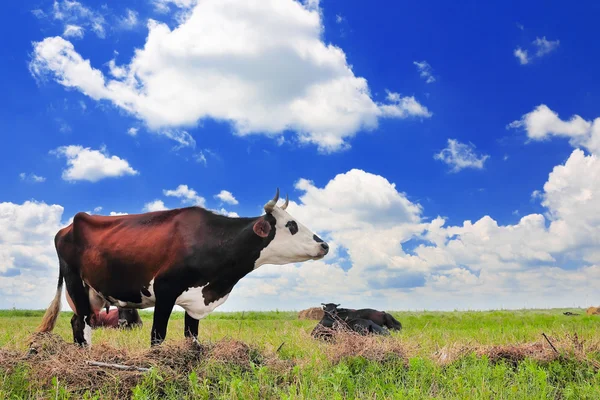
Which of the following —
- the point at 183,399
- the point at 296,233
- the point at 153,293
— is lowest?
the point at 183,399

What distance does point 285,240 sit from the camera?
30.1 feet

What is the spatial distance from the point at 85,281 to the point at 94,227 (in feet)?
3.14

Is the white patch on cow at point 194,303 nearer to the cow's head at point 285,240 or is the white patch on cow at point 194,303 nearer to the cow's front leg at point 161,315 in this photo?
the cow's front leg at point 161,315

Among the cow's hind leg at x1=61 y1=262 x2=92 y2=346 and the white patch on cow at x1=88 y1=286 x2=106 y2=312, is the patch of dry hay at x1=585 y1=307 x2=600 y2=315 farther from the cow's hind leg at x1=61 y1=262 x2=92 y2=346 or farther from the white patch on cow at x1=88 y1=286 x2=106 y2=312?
the cow's hind leg at x1=61 y1=262 x2=92 y2=346

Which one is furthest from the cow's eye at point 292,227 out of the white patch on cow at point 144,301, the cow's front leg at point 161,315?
the white patch on cow at point 144,301

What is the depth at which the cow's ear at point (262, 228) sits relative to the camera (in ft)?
29.5

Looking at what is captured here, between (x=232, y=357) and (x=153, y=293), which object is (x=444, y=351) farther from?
(x=153, y=293)

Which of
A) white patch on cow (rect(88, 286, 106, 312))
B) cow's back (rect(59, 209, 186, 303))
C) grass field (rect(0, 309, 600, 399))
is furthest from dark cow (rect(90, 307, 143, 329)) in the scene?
grass field (rect(0, 309, 600, 399))

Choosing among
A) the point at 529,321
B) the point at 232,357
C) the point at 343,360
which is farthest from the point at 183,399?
the point at 529,321

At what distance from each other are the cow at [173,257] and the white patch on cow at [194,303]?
0.02m

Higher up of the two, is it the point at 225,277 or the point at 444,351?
the point at 225,277

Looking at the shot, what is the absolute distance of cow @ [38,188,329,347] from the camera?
8703mm

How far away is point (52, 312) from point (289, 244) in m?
4.57

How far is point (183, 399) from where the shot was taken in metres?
6.08
